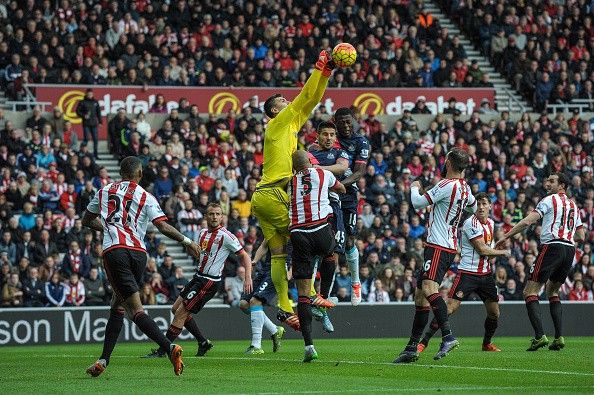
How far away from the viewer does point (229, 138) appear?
29719mm

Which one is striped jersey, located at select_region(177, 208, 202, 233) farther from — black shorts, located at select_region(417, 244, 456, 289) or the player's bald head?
black shorts, located at select_region(417, 244, 456, 289)

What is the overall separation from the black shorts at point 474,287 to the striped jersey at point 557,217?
1.04 metres

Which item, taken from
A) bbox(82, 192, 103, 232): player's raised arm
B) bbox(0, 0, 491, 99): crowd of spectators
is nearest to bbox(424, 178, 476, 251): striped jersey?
bbox(82, 192, 103, 232): player's raised arm

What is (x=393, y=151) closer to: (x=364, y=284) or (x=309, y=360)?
(x=364, y=284)

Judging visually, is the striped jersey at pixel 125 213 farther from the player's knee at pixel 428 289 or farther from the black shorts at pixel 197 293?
the black shorts at pixel 197 293

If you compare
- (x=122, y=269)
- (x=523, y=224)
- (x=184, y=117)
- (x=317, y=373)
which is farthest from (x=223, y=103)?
(x=317, y=373)

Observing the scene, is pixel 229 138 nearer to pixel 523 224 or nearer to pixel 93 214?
pixel 523 224

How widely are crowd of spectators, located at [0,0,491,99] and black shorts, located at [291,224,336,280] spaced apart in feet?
56.3

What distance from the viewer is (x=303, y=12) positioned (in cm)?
3500

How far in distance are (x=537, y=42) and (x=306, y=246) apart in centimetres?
2388

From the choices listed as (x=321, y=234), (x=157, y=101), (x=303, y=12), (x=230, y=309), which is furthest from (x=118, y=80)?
(x=321, y=234)

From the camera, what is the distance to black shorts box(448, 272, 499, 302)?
57.9 ft

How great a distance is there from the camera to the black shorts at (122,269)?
42.4 ft

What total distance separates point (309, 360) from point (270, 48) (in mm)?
19484
